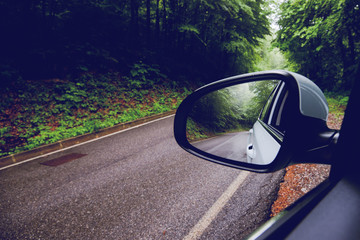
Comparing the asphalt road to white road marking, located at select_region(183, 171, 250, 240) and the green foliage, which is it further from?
the green foliage

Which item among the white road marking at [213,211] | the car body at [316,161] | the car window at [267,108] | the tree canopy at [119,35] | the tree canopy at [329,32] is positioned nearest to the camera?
the car body at [316,161]

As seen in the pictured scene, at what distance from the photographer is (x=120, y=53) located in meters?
14.0

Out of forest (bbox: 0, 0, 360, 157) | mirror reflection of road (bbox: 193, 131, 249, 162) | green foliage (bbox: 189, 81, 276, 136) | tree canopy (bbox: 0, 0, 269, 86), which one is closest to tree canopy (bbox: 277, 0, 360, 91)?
forest (bbox: 0, 0, 360, 157)

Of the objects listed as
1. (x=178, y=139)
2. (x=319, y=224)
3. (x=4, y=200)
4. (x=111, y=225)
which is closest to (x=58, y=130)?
(x=4, y=200)

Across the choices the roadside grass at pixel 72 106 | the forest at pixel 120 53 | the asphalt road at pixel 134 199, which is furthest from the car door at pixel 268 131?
the roadside grass at pixel 72 106

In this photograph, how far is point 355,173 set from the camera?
699mm

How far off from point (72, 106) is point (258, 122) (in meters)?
9.52

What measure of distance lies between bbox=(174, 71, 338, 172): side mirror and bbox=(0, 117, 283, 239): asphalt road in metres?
1.43

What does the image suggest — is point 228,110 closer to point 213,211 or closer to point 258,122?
point 258,122

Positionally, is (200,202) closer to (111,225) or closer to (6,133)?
(111,225)

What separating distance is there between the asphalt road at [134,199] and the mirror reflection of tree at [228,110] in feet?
4.87

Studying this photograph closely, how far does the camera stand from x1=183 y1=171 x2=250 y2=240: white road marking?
2230 millimetres

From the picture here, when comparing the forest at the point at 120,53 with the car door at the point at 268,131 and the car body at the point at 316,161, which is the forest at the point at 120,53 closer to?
the car door at the point at 268,131

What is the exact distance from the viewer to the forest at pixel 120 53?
7.25 meters
